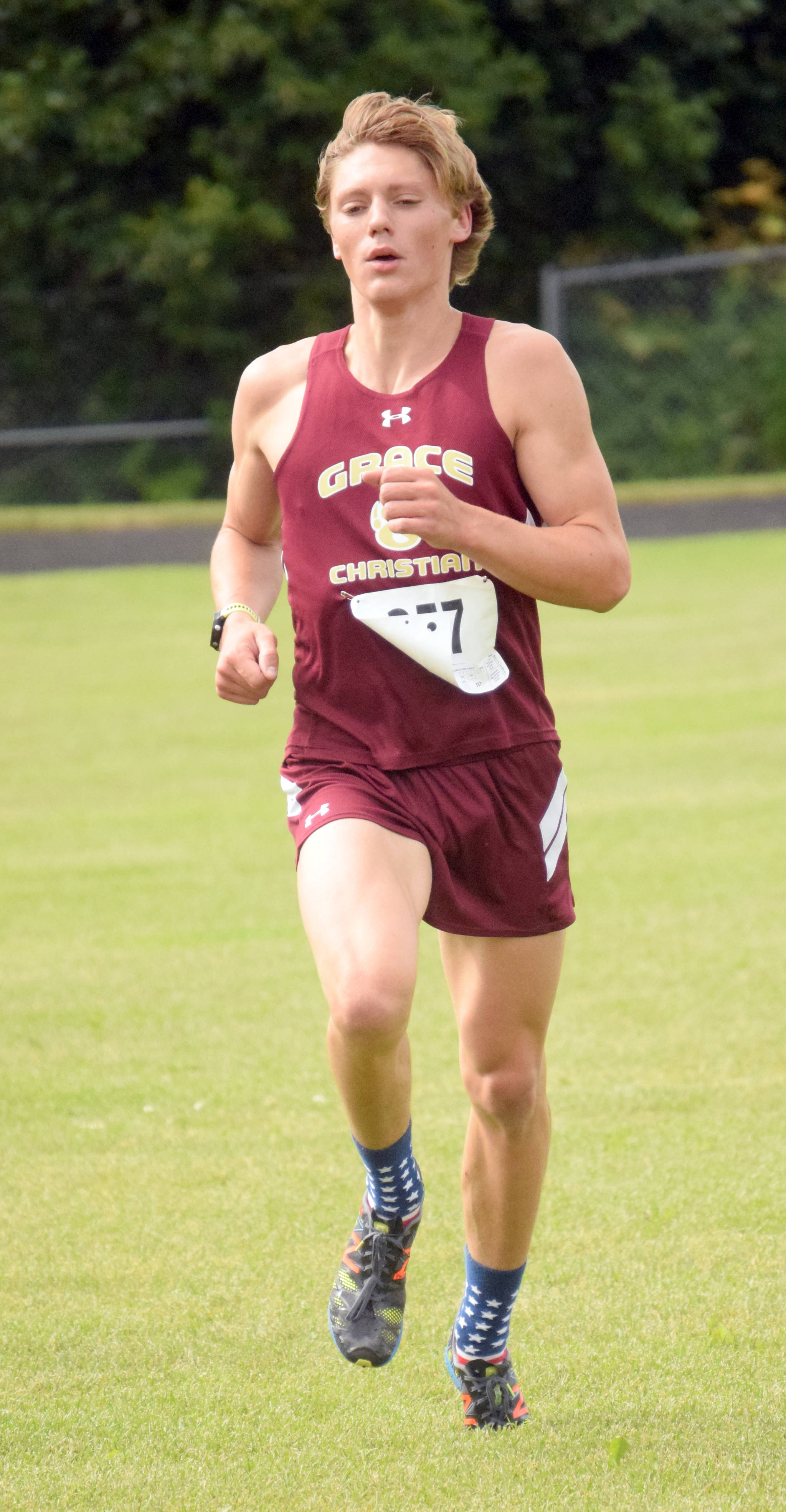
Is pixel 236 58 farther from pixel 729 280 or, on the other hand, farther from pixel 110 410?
pixel 729 280

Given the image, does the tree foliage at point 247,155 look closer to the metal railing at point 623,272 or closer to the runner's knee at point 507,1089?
the metal railing at point 623,272

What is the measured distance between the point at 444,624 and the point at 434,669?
0.08 metres

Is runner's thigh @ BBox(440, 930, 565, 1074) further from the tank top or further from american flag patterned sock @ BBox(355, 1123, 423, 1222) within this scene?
the tank top

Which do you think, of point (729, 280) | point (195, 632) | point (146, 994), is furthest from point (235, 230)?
point (146, 994)

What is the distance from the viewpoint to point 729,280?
24375 mm

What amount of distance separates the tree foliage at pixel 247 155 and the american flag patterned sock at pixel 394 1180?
22560 millimetres

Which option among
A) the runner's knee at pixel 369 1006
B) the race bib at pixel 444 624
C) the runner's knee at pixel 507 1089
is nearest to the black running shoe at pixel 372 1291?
the runner's knee at pixel 507 1089

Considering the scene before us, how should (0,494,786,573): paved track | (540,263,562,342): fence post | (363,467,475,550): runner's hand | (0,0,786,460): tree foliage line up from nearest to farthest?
(363,467,475,550): runner's hand
(0,494,786,573): paved track
(540,263,562,342): fence post
(0,0,786,460): tree foliage

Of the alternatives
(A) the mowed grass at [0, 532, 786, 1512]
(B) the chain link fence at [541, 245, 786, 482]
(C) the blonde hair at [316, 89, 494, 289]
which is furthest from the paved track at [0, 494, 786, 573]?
(C) the blonde hair at [316, 89, 494, 289]

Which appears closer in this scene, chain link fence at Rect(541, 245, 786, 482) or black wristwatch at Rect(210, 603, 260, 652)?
black wristwatch at Rect(210, 603, 260, 652)

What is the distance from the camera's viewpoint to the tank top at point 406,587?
128 inches

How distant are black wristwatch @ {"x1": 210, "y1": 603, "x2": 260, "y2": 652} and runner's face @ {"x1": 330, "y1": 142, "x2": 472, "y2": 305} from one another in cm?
63

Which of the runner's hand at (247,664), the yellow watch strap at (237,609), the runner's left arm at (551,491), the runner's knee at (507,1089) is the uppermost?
the runner's left arm at (551,491)

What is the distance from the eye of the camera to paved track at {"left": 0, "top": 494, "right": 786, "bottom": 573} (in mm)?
20344
